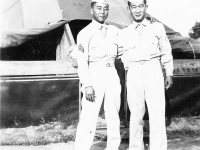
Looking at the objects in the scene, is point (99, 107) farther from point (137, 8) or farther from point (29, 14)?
point (29, 14)

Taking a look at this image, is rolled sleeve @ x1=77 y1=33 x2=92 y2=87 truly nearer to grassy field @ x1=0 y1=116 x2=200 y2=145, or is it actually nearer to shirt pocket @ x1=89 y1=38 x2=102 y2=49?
shirt pocket @ x1=89 y1=38 x2=102 y2=49

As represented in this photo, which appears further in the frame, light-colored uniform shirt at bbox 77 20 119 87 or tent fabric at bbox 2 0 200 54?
tent fabric at bbox 2 0 200 54

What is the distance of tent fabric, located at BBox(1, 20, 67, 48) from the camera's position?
4.18m

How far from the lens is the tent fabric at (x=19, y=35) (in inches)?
A: 165

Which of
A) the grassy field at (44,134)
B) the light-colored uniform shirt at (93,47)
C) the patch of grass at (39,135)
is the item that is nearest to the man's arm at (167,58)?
the light-colored uniform shirt at (93,47)

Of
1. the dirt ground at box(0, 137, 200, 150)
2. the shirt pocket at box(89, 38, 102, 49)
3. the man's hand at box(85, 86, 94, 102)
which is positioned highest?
the shirt pocket at box(89, 38, 102, 49)

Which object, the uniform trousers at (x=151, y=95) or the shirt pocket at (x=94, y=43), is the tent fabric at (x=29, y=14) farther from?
the uniform trousers at (x=151, y=95)

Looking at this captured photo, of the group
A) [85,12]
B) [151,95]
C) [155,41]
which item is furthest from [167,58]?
[85,12]

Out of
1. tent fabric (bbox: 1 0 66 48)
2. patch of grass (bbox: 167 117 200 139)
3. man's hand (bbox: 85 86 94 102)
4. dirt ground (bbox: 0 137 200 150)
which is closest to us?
man's hand (bbox: 85 86 94 102)

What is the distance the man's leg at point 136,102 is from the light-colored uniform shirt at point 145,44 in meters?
0.16

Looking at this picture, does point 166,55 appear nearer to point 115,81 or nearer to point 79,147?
point 115,81

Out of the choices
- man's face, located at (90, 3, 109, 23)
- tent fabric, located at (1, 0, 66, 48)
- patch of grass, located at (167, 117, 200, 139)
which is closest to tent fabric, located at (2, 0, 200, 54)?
tent fabric, located at (1, 0, 66, 48)

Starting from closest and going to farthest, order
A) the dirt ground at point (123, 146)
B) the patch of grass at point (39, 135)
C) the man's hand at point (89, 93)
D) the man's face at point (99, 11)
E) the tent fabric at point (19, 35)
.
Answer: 1. the man's hand at point (89, 93)
2. the man's face at point (99, 11)
3. the dirt ground at point (123, 146)
4. the patch of grass at point (39, 135)
5. the tent fabric at point (19, 35)

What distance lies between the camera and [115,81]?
323 cm
